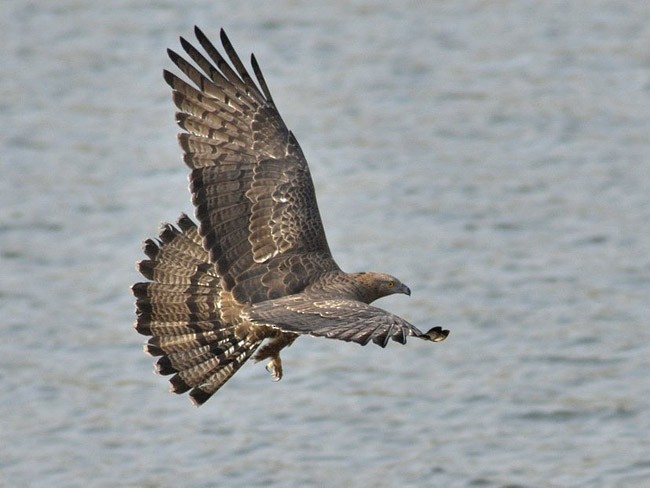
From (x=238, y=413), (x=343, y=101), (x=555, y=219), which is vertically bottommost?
(x=238, y=413)

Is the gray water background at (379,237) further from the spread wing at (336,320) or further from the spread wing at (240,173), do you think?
the spread wing at (336,320)

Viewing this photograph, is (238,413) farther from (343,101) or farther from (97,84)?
(97,84)

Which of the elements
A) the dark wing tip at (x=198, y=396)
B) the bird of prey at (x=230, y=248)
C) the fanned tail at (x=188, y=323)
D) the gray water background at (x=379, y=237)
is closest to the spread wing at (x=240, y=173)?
the bird of prey at (x=230, y=248)

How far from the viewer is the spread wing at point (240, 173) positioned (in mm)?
12625

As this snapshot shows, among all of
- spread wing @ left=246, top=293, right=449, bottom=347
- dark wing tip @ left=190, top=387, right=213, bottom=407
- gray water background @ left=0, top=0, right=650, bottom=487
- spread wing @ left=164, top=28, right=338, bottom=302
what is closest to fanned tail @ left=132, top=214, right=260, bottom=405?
dark wing tip @ left=190, top=387, right=213, bottom=407

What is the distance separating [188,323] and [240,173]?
1.15 m

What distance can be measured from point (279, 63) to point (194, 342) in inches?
463

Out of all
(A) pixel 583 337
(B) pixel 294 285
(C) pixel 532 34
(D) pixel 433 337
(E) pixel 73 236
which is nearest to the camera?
(D) pixel 433 337

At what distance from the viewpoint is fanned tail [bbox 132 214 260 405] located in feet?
41.3

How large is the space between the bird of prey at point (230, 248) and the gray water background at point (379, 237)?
12.0 ft

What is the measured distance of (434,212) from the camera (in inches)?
806

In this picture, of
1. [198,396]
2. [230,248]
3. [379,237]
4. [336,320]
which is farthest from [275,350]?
[379,237]

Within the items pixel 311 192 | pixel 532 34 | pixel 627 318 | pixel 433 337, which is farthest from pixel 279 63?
pixel 433 337

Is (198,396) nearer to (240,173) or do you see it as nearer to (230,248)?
(230,248)
